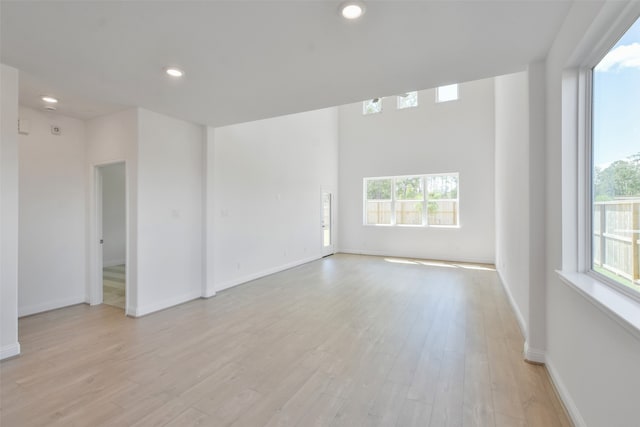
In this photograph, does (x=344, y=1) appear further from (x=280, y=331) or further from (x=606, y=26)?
(x=280, y=331)

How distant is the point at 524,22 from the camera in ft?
6.38

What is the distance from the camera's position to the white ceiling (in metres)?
1.83

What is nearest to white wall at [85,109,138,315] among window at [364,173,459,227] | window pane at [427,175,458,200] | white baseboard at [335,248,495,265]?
white baseboard at [335,248,495,265]

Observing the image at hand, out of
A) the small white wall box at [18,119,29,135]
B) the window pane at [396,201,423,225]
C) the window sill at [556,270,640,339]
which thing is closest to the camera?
the window sill at [556,270,640,339]

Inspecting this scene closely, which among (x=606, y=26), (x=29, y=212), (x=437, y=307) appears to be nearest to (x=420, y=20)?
(x=606, y=26)

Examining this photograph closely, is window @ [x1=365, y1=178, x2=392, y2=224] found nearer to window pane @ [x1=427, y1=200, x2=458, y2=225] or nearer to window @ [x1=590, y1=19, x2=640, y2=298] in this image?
window pane @ [x1=427, y1=200, x2=458, y2=225]

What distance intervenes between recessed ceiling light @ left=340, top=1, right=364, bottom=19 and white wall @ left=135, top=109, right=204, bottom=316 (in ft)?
10.1

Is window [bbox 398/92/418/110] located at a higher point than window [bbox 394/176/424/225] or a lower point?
higher

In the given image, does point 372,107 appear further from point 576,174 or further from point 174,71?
point 576,174

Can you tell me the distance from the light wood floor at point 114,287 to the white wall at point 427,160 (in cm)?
573

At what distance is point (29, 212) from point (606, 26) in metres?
5.92

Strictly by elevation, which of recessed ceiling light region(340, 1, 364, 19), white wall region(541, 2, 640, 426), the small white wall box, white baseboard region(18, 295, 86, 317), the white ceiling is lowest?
white baseboard region(18, 295, 86, 317)

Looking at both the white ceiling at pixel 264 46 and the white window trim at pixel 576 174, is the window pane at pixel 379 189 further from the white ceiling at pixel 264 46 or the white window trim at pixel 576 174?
the white window trim at pixel 576 174

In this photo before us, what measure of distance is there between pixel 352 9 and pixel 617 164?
1.76 metres
